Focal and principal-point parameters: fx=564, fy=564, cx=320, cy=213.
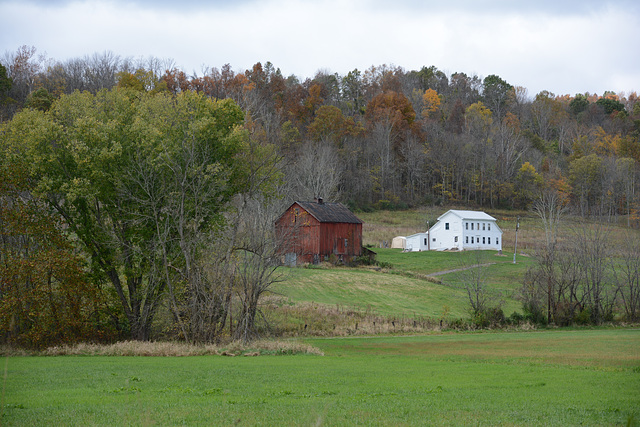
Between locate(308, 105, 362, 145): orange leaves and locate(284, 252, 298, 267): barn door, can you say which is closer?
locate(284, 252, 298, 267): barn door

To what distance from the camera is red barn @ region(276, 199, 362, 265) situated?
63.4 m

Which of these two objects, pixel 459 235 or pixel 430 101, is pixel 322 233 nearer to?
pixel 459 235

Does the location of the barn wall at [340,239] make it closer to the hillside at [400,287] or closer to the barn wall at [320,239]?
the barn wall at [320,239]

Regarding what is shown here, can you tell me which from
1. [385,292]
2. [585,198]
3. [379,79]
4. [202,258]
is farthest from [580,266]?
[379,79]

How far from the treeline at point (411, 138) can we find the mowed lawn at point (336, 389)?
58169mm

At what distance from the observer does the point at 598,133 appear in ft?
407

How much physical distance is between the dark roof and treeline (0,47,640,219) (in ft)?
36.1

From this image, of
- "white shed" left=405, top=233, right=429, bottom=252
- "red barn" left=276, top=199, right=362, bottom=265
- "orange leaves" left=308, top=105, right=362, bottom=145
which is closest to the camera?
"red barn" left=276, top=199, right=362, bottom=265

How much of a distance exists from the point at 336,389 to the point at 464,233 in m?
68.2

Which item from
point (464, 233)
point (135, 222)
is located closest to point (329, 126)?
point (464, 233)

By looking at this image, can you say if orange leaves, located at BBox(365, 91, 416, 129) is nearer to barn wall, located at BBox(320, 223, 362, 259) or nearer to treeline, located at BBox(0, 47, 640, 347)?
barn wall, located at BBox(320, 223, 362, 259)

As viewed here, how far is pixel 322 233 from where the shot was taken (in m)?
63.7

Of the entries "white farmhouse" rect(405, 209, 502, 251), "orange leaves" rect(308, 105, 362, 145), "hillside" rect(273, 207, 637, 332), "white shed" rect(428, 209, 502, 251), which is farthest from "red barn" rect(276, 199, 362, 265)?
"orange leaves" rect(308, 105, 362, 145)

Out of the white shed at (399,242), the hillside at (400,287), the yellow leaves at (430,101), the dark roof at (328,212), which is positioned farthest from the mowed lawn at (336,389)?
the yellow leaves at (430,101)
